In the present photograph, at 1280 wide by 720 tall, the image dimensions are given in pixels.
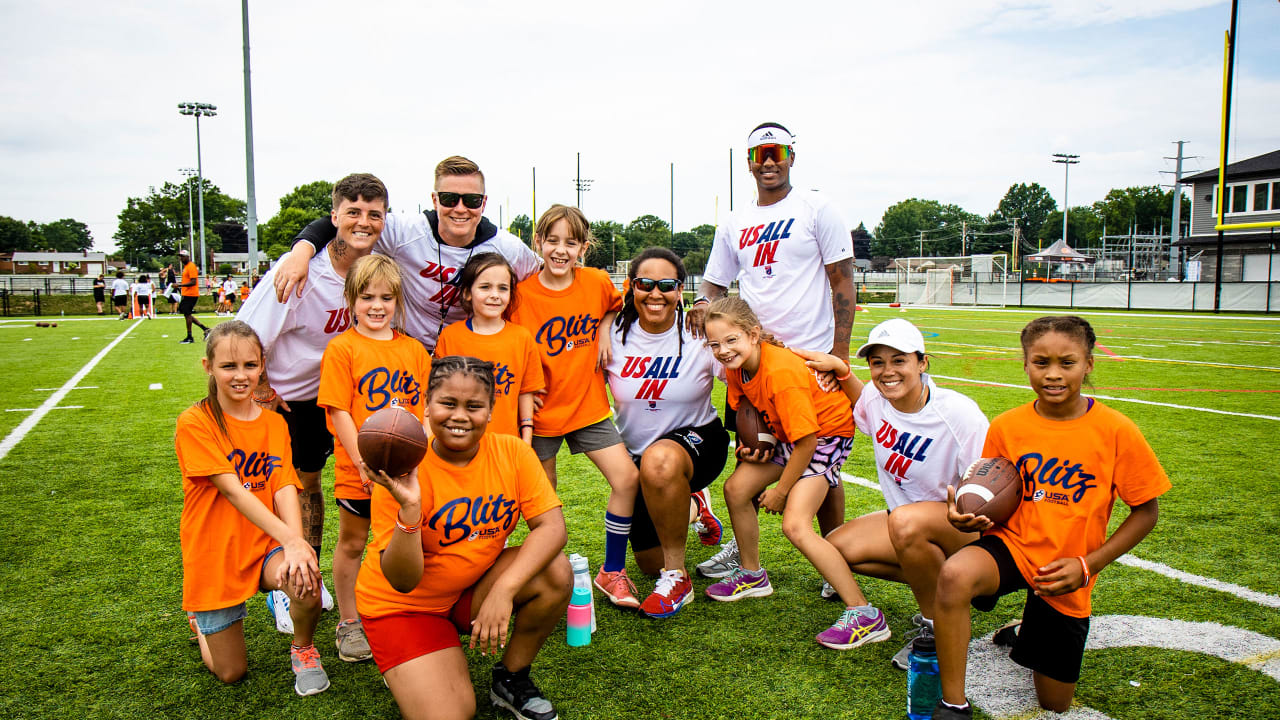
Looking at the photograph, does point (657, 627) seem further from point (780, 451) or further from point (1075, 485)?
point (1075, 485)

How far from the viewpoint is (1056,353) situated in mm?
2721

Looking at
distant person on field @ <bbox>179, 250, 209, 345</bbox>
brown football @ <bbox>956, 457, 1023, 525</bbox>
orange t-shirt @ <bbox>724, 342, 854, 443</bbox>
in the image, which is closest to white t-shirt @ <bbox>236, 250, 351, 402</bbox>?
orange t-shirt @ <bbox>724, 342, 854, 443</bbox>

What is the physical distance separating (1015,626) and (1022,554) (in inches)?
30.4

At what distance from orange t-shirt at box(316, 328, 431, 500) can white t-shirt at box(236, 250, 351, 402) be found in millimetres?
407

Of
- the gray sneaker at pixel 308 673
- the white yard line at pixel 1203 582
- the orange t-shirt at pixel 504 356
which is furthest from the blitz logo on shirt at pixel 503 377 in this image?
the white yard line at pixel 1203 582

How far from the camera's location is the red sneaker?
3.65m

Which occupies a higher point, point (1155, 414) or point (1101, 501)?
point (1101, 501)

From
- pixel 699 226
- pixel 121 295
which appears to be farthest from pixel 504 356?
pixel 699 226

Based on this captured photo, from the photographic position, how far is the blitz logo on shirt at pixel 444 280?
3.88 m

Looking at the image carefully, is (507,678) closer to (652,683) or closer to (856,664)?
(652,683)

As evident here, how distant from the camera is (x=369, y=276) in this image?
329 cm

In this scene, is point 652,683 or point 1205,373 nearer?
point 652,683

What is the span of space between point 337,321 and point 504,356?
86 centimetres

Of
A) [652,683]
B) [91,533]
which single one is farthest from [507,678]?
[91,533]
